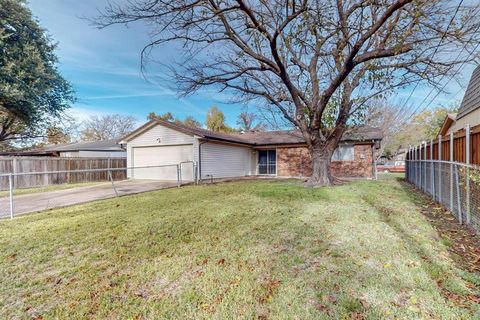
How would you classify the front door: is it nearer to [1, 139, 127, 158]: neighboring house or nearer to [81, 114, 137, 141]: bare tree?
[1, 139, 127, 158]: neighboring house

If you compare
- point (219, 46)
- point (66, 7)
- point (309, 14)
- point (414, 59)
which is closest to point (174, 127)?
point (219, 46)

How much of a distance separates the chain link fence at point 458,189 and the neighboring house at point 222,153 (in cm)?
679

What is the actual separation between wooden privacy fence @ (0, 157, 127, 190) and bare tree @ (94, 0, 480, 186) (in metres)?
9.83

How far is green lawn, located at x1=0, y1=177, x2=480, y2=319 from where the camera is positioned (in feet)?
7.54

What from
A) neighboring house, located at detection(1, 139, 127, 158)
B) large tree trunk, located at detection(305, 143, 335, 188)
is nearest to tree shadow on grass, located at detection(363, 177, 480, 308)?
large tree trunk, located at detection(305, 143, 335, 188)

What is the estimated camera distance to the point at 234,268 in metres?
3.06

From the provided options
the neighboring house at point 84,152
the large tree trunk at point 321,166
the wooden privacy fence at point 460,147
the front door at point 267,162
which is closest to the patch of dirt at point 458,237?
the wooden privacy fence at point 460,147

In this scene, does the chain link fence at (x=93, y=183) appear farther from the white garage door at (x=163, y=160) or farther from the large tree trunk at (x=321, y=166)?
the large tree trunk at (x=321, y=166)

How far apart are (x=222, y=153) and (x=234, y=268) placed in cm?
1292

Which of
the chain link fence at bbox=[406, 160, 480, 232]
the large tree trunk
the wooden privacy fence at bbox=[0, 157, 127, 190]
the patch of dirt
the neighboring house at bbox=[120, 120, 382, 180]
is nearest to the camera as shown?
the patch of dirt

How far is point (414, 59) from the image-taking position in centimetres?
795

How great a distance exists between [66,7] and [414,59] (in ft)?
36.1

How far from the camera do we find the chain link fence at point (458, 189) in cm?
413

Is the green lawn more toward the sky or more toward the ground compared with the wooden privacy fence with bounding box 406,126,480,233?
Result: more toward the ground
